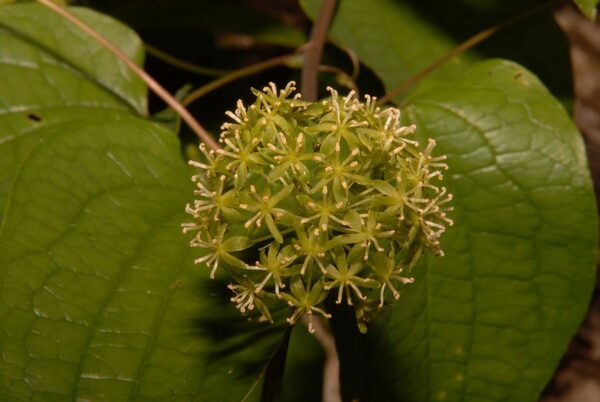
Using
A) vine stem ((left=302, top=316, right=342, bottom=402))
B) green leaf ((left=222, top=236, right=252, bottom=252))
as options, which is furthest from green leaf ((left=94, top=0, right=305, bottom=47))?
green leaf ((left=222, top=236, right=252, bottom=252))

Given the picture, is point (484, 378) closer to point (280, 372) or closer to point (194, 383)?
point (280, 372)

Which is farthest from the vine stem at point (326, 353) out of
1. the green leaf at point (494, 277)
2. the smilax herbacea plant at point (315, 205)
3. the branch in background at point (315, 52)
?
the smilax herbacea plant at point (315, 205)

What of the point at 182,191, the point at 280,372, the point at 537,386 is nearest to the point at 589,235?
the point at 537,386

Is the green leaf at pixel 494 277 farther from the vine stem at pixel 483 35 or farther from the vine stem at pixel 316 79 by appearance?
the vine stem at pixel 483 35

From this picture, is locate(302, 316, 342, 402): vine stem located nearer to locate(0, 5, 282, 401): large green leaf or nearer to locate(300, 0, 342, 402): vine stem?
locate(300, 0, 342, 402): vine stem

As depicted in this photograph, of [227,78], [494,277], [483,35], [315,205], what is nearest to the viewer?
[315,205]

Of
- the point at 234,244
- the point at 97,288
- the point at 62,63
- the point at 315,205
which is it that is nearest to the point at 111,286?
the point at 97,288

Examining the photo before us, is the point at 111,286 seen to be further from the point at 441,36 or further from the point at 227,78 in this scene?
the point at 441,36
